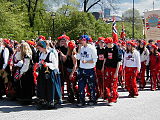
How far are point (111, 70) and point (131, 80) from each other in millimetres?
1363

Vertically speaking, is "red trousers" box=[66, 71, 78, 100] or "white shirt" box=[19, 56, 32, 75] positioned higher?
"white shirt" box=[19, 56, 32, 75]

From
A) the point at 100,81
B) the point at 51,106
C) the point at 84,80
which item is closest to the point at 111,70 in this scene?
the point at 100,81

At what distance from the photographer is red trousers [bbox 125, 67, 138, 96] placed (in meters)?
8.64

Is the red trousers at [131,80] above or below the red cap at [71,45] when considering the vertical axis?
below

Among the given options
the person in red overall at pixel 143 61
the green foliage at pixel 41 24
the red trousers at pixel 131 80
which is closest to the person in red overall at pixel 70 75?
the red trousers at pixel 131 80

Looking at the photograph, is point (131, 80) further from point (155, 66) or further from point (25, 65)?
point (25, 65)

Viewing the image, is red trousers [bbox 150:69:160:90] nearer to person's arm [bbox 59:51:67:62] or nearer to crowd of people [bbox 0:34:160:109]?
crowd of people [bbox 0:34:160:109]

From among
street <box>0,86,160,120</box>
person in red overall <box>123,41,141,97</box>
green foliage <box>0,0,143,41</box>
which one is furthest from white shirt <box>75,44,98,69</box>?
green foliage <box>0,0,143,41</box>

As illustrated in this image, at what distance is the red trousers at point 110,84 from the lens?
7.61 metres

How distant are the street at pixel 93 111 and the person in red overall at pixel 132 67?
561 mm

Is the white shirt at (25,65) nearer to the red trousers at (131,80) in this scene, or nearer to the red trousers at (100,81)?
the red trousers at (100,81)

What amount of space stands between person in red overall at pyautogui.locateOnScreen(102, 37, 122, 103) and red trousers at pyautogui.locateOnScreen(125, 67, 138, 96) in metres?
1.16

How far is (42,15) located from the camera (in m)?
35.4

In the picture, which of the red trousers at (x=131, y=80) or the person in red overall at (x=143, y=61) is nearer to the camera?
the red trousers at (x=131, y=80)
